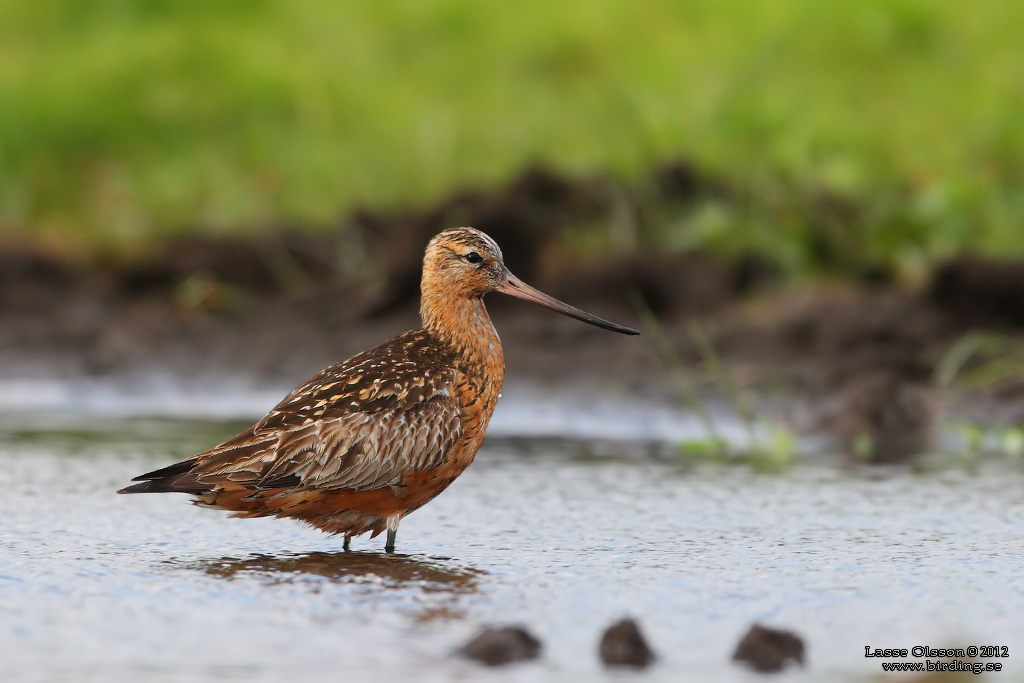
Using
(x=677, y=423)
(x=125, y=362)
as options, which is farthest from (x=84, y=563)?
(x=125, y=362)

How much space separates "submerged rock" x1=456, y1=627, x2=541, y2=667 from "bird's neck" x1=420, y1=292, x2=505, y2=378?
2319mm

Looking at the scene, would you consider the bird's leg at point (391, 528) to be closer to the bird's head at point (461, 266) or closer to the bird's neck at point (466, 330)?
the bird's neck at point (466, 330)

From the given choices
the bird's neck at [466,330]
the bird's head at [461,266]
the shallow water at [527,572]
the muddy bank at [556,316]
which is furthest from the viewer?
the muddy bank at [556,316]

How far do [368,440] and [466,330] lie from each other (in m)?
0.80

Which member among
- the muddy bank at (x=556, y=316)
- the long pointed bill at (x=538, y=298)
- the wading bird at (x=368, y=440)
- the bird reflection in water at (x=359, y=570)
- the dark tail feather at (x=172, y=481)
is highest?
the muddy bank at (x=556, y=316)

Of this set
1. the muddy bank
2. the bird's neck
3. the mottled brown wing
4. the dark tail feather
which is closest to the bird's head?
the bird's neck

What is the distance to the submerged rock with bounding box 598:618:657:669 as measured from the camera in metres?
5.04

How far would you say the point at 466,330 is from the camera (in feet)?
24.3

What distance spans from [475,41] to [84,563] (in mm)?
9066

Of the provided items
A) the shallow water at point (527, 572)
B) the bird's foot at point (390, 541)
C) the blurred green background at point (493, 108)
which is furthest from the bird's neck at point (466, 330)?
the blurred green background at point (493, 108)

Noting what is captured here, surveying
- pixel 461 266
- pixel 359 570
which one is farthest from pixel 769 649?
pixel 461 266

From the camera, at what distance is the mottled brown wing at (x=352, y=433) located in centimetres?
666

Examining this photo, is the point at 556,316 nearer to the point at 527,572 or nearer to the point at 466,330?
the point at 466,330

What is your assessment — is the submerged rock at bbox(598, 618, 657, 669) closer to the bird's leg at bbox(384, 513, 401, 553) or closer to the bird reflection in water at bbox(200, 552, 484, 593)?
the bird reflection in water at bbox(200, 552, 484, 593)
